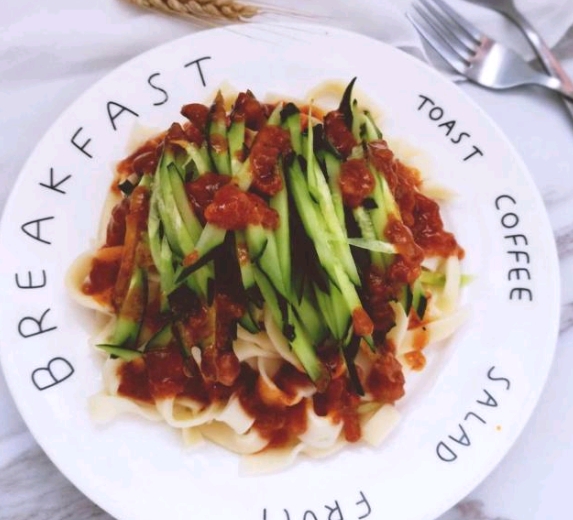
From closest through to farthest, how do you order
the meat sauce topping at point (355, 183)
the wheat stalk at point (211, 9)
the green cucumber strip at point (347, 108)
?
1. the meat sauce topping at point (355, 183)
2. the green cucumber strip at point (347, 108)
3. the wheat stalk at point (211, 9)

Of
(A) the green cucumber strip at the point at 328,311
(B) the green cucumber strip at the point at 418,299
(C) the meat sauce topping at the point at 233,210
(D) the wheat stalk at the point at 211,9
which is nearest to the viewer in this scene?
(C) the meat sauce topping at the point at 233,210

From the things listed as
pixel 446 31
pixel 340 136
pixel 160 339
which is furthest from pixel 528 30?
pixel 160 339

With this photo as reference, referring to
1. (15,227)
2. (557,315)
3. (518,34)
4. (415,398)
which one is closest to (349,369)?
(415,398)

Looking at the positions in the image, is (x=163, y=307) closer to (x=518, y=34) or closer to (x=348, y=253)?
(x=348, y=253)

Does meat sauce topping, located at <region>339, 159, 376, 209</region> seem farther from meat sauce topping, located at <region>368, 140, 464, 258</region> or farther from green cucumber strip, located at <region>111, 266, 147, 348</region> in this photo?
green cucumber strip, located at <region>111, 266, 147, 348</region>

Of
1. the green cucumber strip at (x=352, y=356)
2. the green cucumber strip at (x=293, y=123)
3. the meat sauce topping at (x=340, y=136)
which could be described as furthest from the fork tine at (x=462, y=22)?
the green cucumber strip at (x=352, y=356)

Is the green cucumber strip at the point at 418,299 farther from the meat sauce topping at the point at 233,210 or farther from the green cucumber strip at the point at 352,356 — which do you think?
the meat sauce topping at the point at 233,210

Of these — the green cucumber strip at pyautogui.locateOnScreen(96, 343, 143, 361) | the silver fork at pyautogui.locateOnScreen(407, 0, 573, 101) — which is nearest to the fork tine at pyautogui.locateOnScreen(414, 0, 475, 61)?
the silver fork at pyautogui.locateOnScreen(407, 0, 573, 101)
